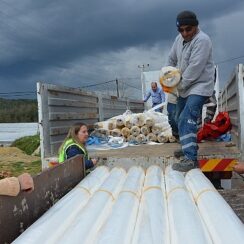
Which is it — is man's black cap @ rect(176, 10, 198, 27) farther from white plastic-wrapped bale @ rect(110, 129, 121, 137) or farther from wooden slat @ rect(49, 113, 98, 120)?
white plastic-wrapped bale @ rect(110, 129, 121, 137)

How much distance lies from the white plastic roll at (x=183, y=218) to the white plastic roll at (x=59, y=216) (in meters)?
0.56

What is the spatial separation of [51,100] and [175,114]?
61.1 inches

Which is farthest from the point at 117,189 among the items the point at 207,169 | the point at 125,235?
the point at 207,169

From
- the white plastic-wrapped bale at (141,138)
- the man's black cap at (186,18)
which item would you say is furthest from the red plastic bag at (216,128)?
the man's black cap at (186,18)

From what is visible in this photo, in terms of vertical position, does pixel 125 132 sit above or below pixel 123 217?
above

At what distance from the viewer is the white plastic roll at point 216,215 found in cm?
210

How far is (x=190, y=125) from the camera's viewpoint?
465 centimetres

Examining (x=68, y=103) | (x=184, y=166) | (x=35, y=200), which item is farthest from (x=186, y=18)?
(x=35, y=200)

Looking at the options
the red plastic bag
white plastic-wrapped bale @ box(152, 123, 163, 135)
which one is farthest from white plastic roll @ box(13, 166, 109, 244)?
white plastic-wrapped bale @ box(152, 123, 163, 135)

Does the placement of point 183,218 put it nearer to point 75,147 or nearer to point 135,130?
point 75,147

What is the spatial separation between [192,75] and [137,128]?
9.06 feet

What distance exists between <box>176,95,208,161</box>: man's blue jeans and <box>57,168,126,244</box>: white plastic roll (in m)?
1.22

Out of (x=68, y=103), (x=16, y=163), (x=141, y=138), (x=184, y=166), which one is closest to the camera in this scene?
(x=184, y=166)

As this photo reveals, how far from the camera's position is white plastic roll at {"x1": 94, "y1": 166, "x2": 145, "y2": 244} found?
2.10 meters
